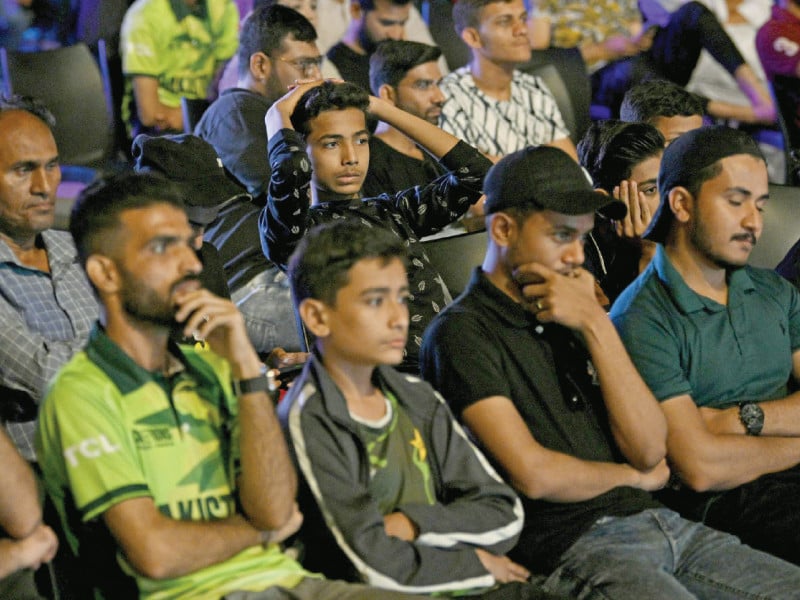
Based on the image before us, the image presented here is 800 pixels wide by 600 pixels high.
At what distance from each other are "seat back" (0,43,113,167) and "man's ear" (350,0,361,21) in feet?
3.99

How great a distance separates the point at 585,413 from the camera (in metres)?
2.42

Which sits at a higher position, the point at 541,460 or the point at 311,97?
the point at 311,97

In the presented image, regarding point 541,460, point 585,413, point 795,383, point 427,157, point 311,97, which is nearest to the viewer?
point 541,460

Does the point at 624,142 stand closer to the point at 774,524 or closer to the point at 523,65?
the point at 774,524

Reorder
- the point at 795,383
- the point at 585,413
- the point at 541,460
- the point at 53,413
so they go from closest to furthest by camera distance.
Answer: the point at 53,413, the point at 541,460, the point at 585,413, the point at 795,383

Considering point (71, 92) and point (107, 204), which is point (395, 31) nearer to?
point (71, 92)

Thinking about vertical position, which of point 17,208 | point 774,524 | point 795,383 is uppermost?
point 17,208

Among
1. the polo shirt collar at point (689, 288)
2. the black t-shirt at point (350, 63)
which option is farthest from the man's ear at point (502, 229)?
the black t-shirt at point (350, 63)

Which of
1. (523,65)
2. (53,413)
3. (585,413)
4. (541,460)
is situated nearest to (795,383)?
(585,413)

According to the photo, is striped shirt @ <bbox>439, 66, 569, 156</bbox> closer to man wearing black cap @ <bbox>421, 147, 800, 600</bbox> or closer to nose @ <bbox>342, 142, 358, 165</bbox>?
nose @ <bbox>342, 142, 358, 165</bbox>

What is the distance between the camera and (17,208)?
2.69 m

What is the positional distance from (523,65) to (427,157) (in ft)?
4.69

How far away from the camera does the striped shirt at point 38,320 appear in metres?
2.38

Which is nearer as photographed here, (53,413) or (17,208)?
(53,413)
